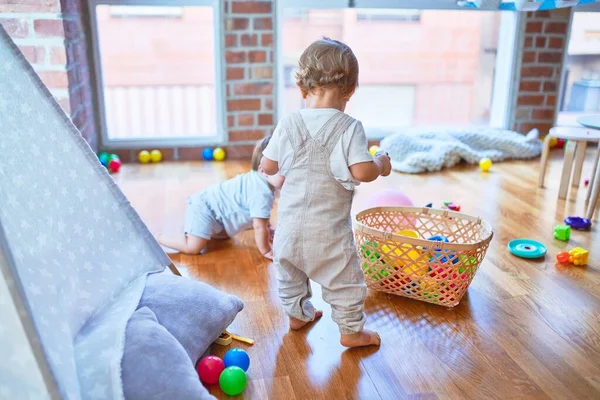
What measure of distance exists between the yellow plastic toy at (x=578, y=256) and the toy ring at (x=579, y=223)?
353 millimetres

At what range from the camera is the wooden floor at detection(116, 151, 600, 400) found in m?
1.30

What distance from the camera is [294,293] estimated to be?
4.88ft

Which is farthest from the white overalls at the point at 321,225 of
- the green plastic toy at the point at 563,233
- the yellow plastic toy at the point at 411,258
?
the green plastic toy at the point at 563,233

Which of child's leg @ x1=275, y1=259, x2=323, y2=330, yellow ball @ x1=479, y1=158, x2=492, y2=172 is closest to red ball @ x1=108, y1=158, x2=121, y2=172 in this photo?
child's leg @ x1=275, y1=259, x2=323, y2=330

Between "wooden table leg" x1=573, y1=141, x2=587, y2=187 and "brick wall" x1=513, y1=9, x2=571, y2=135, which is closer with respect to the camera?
"wooden table leg" x1=573, y1=141, x2=587, y2=187

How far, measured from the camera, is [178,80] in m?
3.45

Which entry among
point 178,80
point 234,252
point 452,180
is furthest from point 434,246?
point 178,80

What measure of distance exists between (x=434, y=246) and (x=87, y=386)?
0.90m

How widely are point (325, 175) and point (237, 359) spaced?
0.46m

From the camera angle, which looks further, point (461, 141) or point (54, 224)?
point (461, 141)

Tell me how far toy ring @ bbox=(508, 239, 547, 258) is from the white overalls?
2.71 feet

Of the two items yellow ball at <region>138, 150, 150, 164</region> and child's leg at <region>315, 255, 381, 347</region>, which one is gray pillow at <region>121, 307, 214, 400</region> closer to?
child's leg at <region>315, 255, 381, 347</region>

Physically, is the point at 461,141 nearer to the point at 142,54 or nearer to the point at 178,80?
the point at 178,80

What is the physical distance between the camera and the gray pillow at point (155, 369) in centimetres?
109
